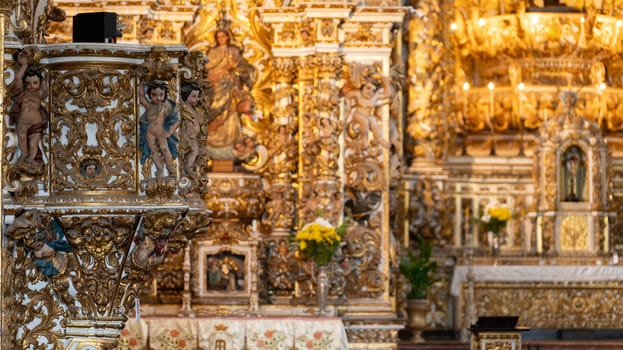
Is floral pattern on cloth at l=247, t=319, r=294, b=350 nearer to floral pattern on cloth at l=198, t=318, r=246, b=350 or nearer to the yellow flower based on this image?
floral pattern on cloth at l=198, t=318, r=246, b=350

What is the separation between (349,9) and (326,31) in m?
0.38

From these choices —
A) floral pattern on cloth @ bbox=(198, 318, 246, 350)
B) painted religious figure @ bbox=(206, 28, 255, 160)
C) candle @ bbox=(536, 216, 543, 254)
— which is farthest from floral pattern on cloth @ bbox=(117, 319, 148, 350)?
candle @ bbox=(536, 216, 543, 254)

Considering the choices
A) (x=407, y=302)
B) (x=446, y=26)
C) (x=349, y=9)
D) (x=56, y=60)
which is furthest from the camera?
(x=446, y=26)

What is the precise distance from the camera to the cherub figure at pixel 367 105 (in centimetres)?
1933

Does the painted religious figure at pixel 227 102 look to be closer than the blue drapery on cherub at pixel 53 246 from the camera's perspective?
No

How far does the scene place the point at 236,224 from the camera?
1952cm

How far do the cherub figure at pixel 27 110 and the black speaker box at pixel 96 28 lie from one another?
60cm

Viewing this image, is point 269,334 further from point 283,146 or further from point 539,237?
point 539,237

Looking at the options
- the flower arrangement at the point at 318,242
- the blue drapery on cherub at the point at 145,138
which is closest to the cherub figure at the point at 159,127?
the blue drapery on cherub at the point at 145,138

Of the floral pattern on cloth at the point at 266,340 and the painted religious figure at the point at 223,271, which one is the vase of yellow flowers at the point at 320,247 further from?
Answer: the floral pattern on cloth at the point at 266,340

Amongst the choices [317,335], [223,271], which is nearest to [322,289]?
[223,271]

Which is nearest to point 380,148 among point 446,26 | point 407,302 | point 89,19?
point 407,302

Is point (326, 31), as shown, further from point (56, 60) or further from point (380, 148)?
point (56, 60)

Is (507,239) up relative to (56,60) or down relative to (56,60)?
down
